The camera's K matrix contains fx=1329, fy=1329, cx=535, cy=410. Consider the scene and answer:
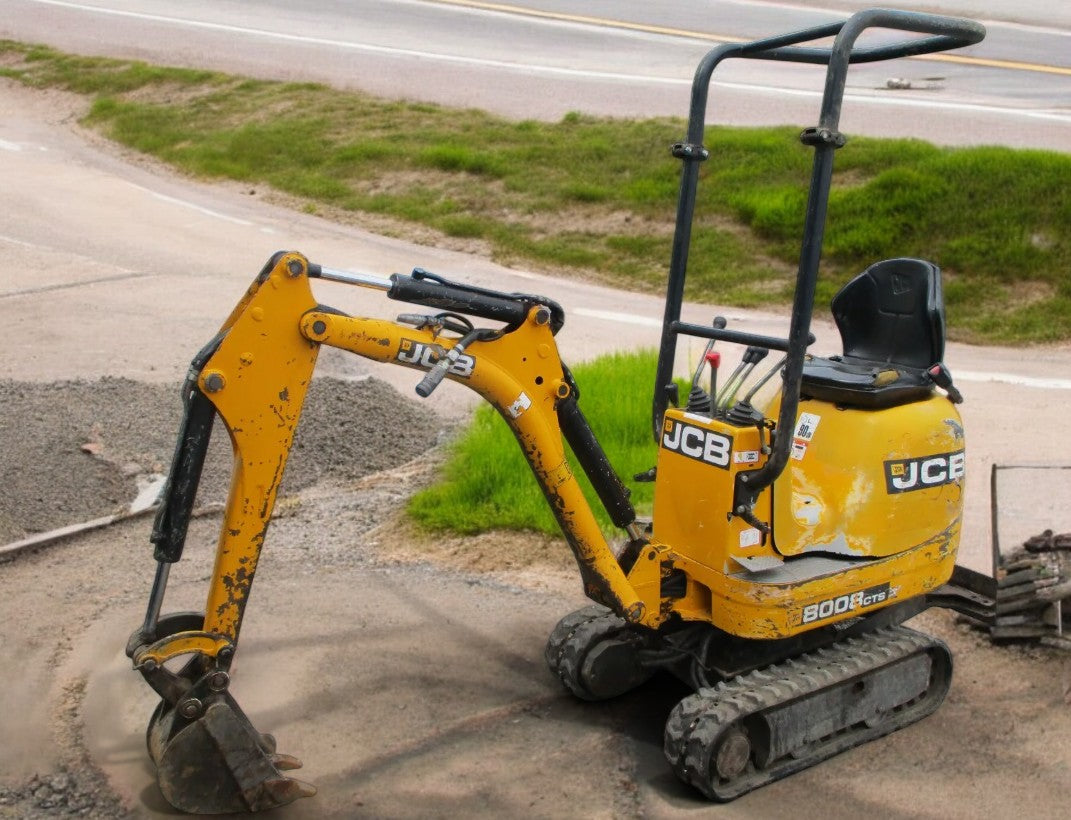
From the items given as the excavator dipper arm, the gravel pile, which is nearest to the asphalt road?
the gravel pile

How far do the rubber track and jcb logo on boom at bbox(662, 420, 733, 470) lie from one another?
2.91 feet

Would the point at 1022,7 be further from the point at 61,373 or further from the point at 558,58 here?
the point at 61,373

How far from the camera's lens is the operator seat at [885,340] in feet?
17.5

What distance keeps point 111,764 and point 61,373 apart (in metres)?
5.10

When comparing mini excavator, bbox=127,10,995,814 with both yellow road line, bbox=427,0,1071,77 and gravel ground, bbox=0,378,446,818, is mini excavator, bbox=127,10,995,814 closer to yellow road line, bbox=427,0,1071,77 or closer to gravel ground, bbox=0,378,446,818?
gravel ground, bbox=0,378,446,818

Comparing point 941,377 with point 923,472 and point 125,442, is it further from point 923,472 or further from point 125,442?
point 125,442

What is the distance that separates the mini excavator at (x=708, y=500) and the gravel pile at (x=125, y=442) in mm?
2584

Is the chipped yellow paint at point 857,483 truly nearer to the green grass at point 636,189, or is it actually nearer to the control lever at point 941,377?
the control lever at point 941,377

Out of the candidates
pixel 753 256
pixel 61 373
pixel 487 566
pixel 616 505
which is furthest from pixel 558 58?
pixel 616 505

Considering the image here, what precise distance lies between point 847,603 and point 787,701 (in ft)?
1.67

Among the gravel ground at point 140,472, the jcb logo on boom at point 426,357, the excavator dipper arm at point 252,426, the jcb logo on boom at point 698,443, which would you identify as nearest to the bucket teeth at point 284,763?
the excavator dipper arm at point 252,426

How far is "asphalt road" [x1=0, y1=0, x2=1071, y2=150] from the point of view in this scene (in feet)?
55.0

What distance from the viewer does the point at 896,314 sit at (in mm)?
5758

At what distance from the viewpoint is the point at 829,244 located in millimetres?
12156
